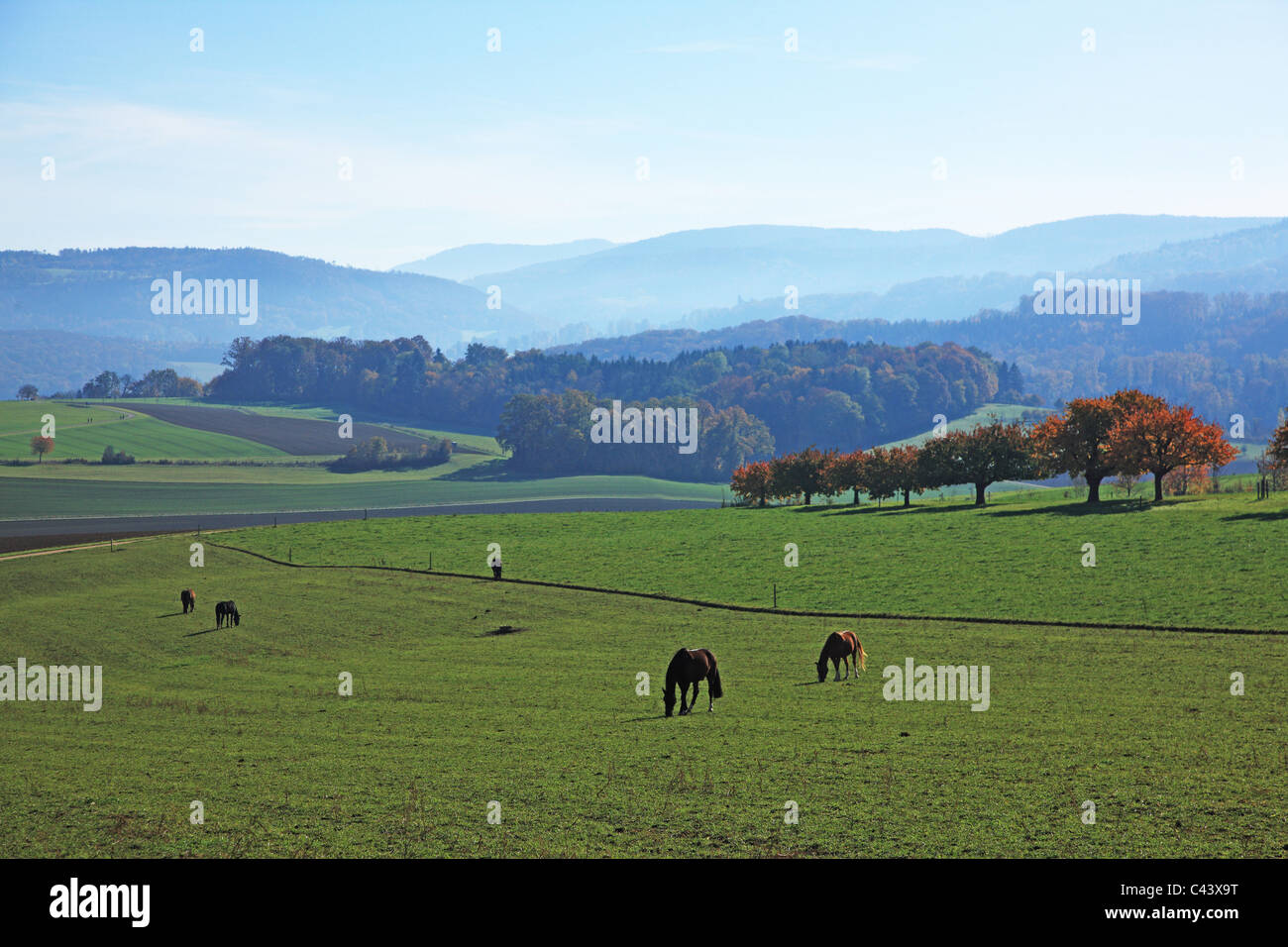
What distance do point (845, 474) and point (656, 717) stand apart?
87775mm

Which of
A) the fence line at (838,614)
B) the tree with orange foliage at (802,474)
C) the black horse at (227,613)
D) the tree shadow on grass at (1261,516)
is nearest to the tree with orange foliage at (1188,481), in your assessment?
the tree shadow on grass at (1261,516)

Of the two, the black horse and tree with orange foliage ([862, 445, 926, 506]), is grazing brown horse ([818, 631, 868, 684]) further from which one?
tree with orange foliage ([862, 445, 926, 506])

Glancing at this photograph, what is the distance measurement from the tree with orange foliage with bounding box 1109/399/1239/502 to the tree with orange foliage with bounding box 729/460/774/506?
46.0 meters

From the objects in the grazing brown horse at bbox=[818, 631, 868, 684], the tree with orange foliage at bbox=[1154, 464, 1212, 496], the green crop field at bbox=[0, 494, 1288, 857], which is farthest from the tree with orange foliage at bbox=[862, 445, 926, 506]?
the grazing brown horse at bbox=[818, 631, 868, 684]

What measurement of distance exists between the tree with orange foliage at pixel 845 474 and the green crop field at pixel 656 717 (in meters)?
38.9

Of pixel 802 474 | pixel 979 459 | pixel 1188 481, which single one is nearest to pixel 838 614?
pixel 979 459

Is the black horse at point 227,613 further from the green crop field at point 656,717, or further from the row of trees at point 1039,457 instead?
the row of trees at point 1039,457

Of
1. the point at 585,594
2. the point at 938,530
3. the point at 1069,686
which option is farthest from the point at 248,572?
the point at 1069,686

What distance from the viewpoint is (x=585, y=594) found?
66.8 metres

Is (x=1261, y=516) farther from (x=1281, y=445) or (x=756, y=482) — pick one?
(x=756, y=482)

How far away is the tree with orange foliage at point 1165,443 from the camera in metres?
87.9

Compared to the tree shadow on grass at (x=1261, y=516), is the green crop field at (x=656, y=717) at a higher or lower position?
lower

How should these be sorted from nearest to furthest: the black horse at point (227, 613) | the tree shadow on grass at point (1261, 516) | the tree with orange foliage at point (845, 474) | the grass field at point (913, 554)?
the black horse at point (227, 613) < the grass field at point (913, 554) < the tree shadow on grass at point (1261, 516) < the tree with orange foliage at point (845, 474)

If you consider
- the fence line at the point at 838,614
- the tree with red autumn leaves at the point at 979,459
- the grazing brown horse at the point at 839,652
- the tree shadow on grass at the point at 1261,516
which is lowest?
the fence line at the point at 838,614
